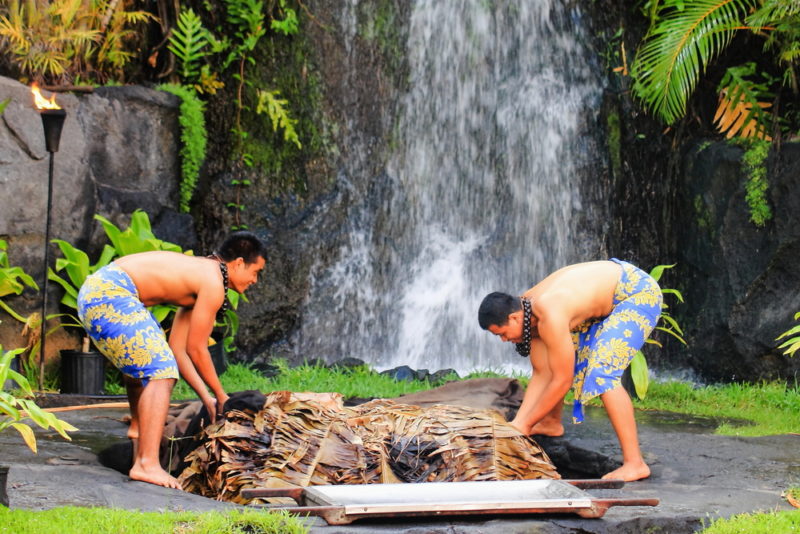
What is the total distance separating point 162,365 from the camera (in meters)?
5.89

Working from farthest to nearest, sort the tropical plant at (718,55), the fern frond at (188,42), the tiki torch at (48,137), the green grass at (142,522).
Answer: the fern frond at (188,42) → the tropical plant at (718,55) → the tiki torch at (48,137) → the green grass at (142,522)

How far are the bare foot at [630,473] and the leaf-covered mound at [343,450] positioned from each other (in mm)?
346

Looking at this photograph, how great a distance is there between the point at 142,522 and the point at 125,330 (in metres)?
1.72

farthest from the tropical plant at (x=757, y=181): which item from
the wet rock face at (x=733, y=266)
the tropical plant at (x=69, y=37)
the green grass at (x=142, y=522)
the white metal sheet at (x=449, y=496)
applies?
the green grass at (x=142, y=522)

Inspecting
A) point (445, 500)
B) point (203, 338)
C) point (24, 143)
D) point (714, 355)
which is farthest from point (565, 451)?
point (24, 143)

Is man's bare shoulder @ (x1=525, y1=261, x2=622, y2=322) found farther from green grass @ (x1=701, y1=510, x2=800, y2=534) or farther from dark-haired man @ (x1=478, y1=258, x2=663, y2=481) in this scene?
green grass @ (x1=701, y1=510, x2=800, y2=534)

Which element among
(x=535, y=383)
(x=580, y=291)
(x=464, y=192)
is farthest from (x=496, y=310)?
(x=464, y=192)

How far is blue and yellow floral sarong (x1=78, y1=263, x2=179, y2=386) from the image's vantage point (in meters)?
5.88

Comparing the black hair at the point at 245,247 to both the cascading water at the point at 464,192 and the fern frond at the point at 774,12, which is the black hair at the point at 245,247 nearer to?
the cascading water at the point at 464,192

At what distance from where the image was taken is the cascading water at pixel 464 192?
11688 millimetres

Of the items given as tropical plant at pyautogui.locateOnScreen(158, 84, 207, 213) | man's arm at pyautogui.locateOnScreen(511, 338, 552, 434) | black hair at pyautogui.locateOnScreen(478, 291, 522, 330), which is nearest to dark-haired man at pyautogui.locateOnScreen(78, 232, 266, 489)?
black hair at pyautogui.locateOnScreen(478, 291, 522, 330)

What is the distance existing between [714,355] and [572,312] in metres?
5.20

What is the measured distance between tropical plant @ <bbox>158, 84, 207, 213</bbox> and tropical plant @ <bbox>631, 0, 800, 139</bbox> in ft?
15.8

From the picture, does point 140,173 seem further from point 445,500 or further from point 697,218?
point 445,500
